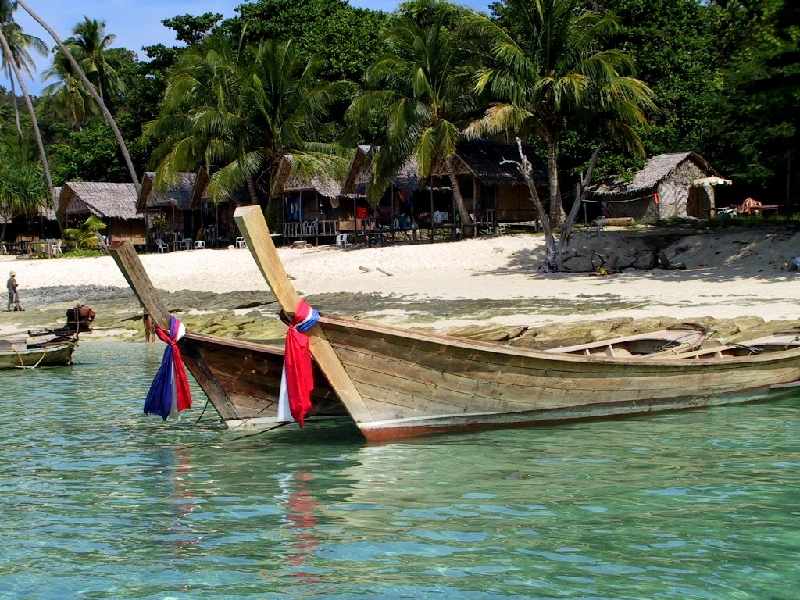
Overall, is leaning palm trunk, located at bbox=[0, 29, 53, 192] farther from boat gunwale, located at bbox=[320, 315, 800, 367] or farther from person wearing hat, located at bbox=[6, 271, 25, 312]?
boat gunwale, located at bbox=[320, 315, 800, 367]

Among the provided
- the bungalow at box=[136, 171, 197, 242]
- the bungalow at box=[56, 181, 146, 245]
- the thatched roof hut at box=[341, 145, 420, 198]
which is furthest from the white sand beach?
the bungalow at box=[56, 181, 146, 245]

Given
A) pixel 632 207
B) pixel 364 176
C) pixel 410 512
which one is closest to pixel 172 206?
pixel 364 176

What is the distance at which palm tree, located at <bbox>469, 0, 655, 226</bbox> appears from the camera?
27891mm

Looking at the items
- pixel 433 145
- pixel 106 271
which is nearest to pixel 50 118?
pixel 106 271

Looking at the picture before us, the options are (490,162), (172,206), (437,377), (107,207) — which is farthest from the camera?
(107,207)

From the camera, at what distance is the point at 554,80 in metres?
28.0

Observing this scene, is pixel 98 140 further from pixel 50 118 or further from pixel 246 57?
pixel 50 118

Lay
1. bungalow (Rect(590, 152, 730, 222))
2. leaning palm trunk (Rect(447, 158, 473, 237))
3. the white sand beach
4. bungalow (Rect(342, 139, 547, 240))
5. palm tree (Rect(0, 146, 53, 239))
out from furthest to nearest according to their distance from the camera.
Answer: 1. palm tree (Rect(0, 146, 53, 239))
2. bungalow (Rect(590, 152, 730, 222))
3. leaning palm trunk (Rect(447, 158, 473, 237))
4. bungalow (Rect(342, 139, 547, 240))
5. the white sand beach

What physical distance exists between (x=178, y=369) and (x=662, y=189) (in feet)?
93.1

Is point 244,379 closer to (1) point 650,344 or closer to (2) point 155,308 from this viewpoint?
(2) point 155,308

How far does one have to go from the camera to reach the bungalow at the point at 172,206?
147 ft

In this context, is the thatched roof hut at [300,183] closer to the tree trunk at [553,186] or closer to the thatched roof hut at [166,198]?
the thatched roof hut at [166,198]

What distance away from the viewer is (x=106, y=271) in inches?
1293

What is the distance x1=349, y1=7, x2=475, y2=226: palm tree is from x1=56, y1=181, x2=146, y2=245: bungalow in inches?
692
